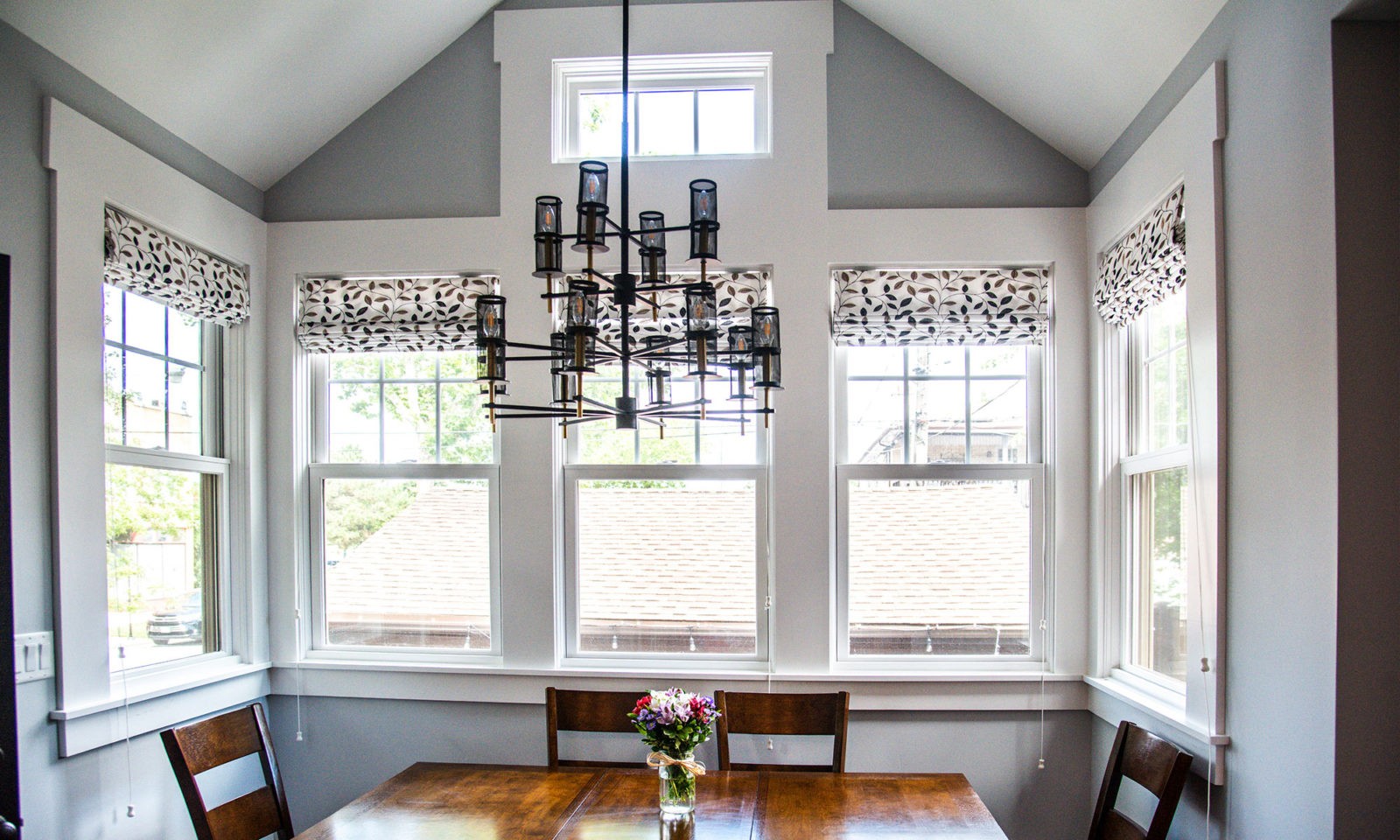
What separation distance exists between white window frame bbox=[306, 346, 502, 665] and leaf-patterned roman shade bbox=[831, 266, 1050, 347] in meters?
1.44

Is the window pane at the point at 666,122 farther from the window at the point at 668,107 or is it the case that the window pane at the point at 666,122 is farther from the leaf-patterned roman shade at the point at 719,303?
the leaf-patterned roman shade at the point at 719,303

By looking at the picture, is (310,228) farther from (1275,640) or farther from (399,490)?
(1275,640)

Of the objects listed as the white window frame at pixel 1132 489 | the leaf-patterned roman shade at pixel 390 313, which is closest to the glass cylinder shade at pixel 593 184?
the leaf-patterned roman shade at pixel 390 313

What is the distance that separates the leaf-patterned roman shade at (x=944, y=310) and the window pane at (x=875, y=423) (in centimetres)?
20

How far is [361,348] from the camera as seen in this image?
3.69 m

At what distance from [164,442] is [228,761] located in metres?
1.13

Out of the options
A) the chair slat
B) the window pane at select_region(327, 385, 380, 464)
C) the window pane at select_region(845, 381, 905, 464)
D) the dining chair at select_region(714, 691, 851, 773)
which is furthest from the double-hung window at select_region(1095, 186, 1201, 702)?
the window pane at select_region(327, 385, 380, 464)

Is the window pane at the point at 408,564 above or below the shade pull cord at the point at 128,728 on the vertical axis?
above

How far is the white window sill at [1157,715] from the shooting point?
8.01ft

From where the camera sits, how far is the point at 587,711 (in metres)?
3.10

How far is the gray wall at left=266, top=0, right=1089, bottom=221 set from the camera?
3.54m

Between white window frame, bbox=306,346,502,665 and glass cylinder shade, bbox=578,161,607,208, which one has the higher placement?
glass cylinder shade, bbox=578,161,607,208

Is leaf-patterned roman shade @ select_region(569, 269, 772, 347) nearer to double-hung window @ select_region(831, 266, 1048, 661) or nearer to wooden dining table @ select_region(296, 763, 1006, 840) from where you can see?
double-hung window @ select_region(831, 266, 1048, 661)

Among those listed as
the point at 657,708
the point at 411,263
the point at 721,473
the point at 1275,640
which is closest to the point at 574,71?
the point at 411,263
